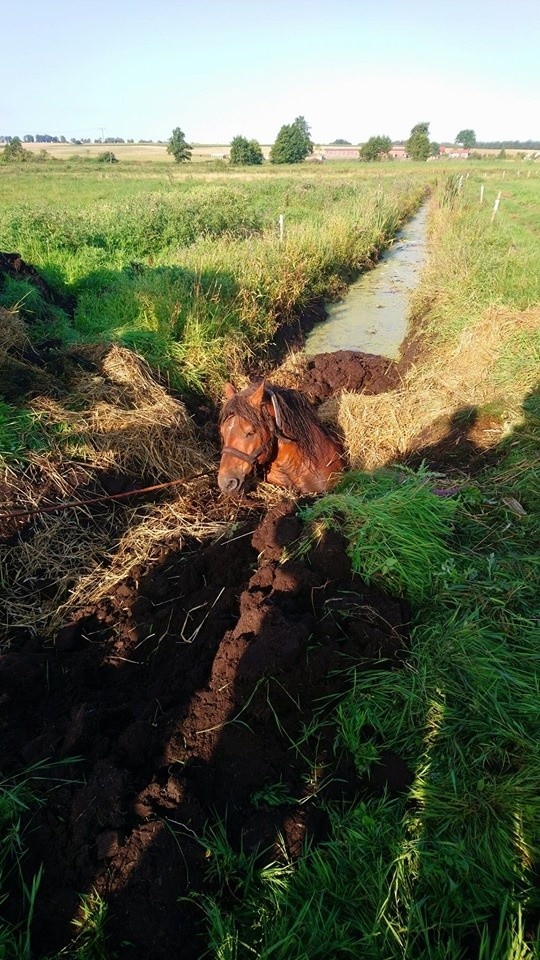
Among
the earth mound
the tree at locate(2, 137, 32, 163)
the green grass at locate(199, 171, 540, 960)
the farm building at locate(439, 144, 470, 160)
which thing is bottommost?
the green grass at locate(199, 171, 540, 960)

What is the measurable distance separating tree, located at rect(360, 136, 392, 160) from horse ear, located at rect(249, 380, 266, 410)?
9534 centimetres

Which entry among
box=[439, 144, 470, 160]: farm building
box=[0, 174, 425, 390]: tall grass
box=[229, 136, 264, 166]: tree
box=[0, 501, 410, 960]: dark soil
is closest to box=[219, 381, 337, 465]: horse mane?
box=[0, 501, 410, 960]: dark soil

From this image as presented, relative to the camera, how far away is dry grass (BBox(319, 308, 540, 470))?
512 centimetres

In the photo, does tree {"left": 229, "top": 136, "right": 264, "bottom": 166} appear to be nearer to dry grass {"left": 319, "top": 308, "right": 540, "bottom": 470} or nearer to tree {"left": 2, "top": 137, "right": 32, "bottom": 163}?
tree {"left": 2, "top": 137, "right": 32, "bottom": 163}

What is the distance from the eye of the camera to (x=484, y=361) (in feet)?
19.8

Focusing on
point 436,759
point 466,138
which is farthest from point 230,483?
point 466,138

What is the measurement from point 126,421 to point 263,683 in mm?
3518

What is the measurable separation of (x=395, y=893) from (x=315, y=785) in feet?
1.47

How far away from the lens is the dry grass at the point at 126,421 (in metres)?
4.56

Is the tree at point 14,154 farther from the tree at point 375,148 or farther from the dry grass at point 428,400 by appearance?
the dry grass at point 428,400

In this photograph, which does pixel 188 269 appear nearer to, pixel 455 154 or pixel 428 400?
pixel 428 400

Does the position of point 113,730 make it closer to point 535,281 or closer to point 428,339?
point 428,339

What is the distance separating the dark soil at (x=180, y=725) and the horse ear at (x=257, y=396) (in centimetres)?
118

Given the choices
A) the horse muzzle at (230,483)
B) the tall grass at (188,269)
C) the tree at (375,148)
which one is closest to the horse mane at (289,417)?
the horse muzzle at (230,483)
